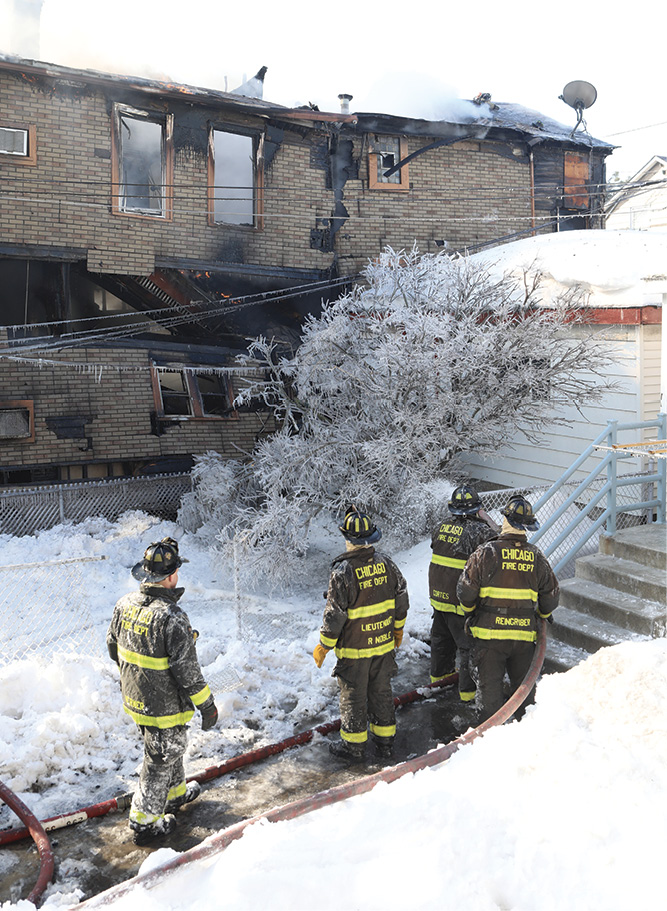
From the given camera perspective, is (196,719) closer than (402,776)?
No

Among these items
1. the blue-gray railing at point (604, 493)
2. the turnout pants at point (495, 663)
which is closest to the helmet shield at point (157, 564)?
the turnout pants at point (495, 663)

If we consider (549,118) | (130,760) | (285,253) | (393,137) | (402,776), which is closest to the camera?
(402,776)

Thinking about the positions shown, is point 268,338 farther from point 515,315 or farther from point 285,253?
point 515,315

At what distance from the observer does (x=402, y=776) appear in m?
3.42

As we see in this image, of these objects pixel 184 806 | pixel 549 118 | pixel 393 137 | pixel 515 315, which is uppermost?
pixel 549 118

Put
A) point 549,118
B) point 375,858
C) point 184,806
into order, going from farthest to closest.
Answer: point 549,118 → point 184,806 → point 375,858

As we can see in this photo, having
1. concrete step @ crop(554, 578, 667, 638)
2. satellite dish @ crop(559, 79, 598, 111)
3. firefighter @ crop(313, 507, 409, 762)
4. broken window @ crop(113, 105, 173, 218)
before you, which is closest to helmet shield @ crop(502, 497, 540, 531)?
firefighter @ crop(313, 507, 409, 762)

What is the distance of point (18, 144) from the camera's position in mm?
11680

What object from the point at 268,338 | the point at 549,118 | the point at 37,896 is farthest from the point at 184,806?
the point at 549,118

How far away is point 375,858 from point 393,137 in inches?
→ 613

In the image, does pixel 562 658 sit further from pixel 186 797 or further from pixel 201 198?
pixel 201 198

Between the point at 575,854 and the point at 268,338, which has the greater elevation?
the point at 268,338

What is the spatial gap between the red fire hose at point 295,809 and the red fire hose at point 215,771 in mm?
1459

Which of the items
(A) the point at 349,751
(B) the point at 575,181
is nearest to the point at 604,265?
(A) the point at 349,751
